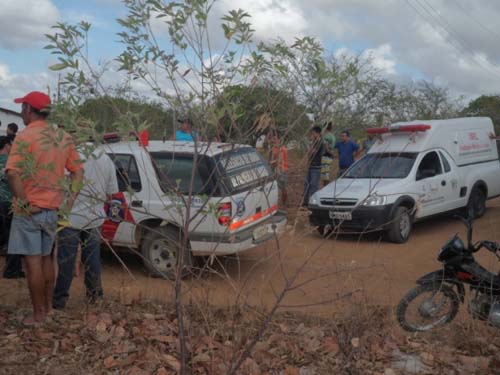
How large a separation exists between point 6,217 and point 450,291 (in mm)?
4980

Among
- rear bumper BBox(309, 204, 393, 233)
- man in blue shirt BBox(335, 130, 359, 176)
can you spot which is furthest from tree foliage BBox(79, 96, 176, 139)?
man in blue shirt BBox(335, 130, 359, 176)

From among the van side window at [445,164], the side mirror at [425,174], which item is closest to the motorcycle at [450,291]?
the side mirror at [425,174]

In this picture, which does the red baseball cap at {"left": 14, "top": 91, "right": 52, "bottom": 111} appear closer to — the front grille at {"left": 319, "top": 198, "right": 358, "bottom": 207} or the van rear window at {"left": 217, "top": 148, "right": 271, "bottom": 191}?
the van rear window at {"left": 217, "top": 148, "right": 271, "bottom": 191}

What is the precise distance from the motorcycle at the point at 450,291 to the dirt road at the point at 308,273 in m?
0.40

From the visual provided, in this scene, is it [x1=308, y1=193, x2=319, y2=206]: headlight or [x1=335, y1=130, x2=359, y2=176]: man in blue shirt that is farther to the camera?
[x1=335, y1=130, x2=359, y2=176]: man in blue shirt

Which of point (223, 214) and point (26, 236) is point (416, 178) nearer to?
point (26, 236)

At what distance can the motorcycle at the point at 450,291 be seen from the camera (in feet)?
16.8

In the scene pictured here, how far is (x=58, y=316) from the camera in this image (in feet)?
15.1

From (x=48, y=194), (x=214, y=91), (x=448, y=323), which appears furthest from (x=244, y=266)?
(x=214, y=91)

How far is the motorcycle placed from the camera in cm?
513

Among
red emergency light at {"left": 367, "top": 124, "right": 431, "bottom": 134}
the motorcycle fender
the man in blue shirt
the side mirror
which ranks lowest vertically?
the motorcycle fender

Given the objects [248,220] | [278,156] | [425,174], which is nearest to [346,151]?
[425,174]

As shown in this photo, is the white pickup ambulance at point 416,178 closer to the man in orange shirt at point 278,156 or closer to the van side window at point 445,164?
the van side window at point 445,164

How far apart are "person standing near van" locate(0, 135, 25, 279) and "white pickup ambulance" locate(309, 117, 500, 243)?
4.37m
